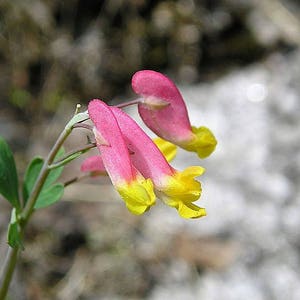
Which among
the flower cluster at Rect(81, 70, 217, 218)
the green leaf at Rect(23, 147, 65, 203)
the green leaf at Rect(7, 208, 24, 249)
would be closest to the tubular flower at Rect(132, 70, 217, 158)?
the flower cluster at Rect(81, 70, 217, 218)

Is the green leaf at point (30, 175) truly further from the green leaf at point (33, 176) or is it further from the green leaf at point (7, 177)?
the green leaf at point (7, 177)

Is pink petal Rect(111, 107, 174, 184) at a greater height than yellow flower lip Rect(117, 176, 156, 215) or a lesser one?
greater

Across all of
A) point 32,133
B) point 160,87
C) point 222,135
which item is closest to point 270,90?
point 222,135

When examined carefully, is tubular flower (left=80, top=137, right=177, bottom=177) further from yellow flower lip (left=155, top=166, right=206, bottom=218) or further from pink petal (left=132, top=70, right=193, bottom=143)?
yellow flower lip (left=155, top=166, right=206, bottom=218)

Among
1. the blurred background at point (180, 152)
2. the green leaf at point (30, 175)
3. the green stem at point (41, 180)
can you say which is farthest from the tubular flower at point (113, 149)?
the blurred background at point (180, 152)

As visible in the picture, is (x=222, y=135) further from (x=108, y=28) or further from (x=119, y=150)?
(x=119, y=150)

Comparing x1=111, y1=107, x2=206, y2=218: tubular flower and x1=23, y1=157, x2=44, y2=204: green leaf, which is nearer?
x1=111, y1=107, x2=206, y2=218: tubular flower

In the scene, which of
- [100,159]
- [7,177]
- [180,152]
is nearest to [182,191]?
[100,159]
